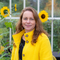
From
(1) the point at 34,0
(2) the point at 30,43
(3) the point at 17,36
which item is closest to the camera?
(2) the point at 30,43

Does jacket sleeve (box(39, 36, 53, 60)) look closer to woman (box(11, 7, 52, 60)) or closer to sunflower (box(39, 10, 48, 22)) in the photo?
woman (box(11, 7, 52, 60))

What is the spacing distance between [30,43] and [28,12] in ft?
1.28

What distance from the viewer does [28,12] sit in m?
1.54

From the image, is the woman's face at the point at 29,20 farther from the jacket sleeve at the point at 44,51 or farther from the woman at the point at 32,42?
the jacket sleeve at the point at 44,51

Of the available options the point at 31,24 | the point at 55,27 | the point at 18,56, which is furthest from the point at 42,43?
the point at 55,27

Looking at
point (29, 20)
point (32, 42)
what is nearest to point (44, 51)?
point (32, 42)

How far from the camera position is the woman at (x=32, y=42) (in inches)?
56.3

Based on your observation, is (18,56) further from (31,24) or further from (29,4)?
(29,4)

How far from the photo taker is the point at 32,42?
58.8 inches

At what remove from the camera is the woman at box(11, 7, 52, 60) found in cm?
143

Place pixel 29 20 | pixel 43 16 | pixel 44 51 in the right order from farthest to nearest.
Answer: pixel 43 16 < pixel 29 20 < pixel 44 51

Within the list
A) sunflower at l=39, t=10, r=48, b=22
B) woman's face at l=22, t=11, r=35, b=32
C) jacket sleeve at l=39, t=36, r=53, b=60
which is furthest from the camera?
sunflower at l=39, t=10, r=48, b=22

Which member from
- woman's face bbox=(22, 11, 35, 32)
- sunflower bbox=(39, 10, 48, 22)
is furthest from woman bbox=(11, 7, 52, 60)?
sunflower bbox=(39, 10, 48, 22)

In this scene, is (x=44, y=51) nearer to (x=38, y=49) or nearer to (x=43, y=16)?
(x=38, y=49)
